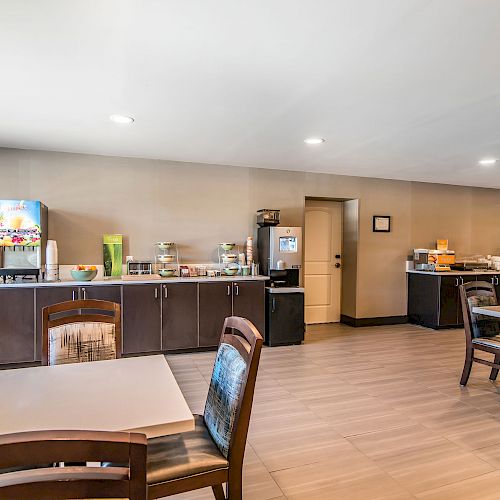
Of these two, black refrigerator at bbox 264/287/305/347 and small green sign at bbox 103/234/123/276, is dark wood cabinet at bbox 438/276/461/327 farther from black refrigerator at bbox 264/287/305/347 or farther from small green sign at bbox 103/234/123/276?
small green sign at bbox 103/234/123/276

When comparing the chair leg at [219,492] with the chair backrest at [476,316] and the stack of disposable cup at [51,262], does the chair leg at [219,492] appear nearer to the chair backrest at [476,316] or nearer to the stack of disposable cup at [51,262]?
the chair backrest at [476,316]

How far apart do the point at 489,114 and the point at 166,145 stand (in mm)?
3244

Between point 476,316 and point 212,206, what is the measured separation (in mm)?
3480

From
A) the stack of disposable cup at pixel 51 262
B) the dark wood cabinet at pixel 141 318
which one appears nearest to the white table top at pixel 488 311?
the dark wood cabinet at pixel 141 318

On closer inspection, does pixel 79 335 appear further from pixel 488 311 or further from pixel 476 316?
pixel 476 316

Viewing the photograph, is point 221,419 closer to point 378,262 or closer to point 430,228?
point 378,262

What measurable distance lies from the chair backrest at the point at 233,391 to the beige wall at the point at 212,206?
3727 mm

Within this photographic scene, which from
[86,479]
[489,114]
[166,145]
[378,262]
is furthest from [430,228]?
[86,479]

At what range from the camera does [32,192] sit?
4.75 meters

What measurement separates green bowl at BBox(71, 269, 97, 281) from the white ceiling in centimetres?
147

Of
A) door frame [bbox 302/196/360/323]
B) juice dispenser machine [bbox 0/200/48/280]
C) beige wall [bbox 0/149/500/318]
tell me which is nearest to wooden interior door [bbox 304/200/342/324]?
door frame [bbox 302/196/360/323]

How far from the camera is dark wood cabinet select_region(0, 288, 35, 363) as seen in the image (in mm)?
4129

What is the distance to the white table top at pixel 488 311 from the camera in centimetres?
328

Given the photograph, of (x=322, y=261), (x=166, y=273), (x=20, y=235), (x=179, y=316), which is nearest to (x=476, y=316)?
(x=322, y=261)
